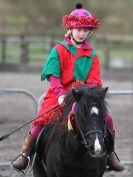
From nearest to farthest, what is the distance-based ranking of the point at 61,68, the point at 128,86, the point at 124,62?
the point at 61,68 < the point at 128,86 < the point at 124,62

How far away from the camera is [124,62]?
30.2 meters

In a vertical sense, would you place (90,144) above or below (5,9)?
below

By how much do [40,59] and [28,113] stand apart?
14112 millimetres

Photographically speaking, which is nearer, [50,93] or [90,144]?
[90,144]

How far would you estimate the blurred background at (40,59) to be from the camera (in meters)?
11.0

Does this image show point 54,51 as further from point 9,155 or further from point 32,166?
point 9,155

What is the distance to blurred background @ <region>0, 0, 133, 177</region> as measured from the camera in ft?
36.1

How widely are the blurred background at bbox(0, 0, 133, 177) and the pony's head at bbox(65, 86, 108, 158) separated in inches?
121

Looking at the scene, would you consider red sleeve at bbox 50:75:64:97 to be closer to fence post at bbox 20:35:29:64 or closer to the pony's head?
the pony's head

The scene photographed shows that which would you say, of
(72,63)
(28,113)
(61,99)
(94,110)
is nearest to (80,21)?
(72,63)

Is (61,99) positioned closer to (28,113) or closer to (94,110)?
(94,110)

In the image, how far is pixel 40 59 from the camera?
28609 millimetres

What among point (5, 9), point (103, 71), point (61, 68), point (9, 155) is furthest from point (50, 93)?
point (5, 9)

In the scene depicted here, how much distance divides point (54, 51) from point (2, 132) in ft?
13.8
